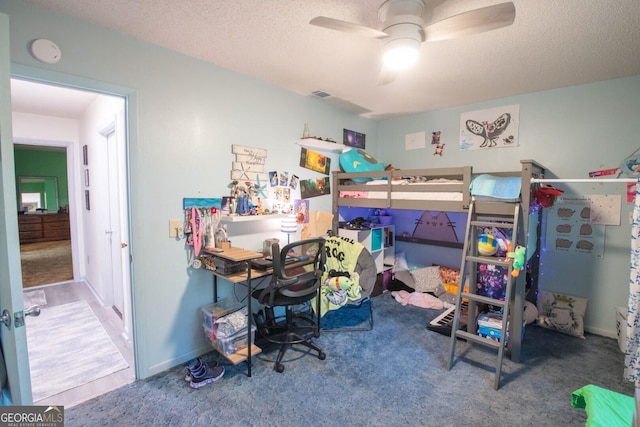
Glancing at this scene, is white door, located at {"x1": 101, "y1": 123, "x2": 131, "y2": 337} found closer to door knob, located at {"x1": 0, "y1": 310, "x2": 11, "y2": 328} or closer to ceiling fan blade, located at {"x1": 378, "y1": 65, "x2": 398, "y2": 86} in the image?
door knob, located at {"x1": 0, "y1": 310, "x2": 11, "y2": 328}

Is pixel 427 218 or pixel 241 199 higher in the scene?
pixel 241 199

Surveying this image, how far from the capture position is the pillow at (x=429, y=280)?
11.9 ft

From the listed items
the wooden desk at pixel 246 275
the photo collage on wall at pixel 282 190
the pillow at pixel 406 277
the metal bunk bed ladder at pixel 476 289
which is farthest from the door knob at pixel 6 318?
the pillow at pixel 406 277

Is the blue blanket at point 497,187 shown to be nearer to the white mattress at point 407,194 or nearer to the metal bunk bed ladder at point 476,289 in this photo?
the metal bunk bed ladder at point 476,289

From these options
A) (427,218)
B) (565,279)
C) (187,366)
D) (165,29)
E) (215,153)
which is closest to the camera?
(165,29)

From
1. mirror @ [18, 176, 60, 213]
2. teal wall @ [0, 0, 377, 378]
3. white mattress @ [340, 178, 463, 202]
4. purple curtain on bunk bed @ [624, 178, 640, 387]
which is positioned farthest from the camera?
mirror @ [18, 176, 60, 213]

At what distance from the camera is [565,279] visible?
2.96 m

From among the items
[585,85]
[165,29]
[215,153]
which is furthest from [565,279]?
[165,29]

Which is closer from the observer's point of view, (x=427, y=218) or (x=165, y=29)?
(x=165, y=29)

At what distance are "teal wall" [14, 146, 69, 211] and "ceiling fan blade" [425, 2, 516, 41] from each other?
8.80 meters

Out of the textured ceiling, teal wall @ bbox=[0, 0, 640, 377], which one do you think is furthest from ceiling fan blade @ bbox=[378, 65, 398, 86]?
teal wall @ bbox=[0, 0, 640, 377]

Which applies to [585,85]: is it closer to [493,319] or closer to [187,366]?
[493,319]

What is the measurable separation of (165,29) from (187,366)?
240 cm

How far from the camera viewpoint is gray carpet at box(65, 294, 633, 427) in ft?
5.76
